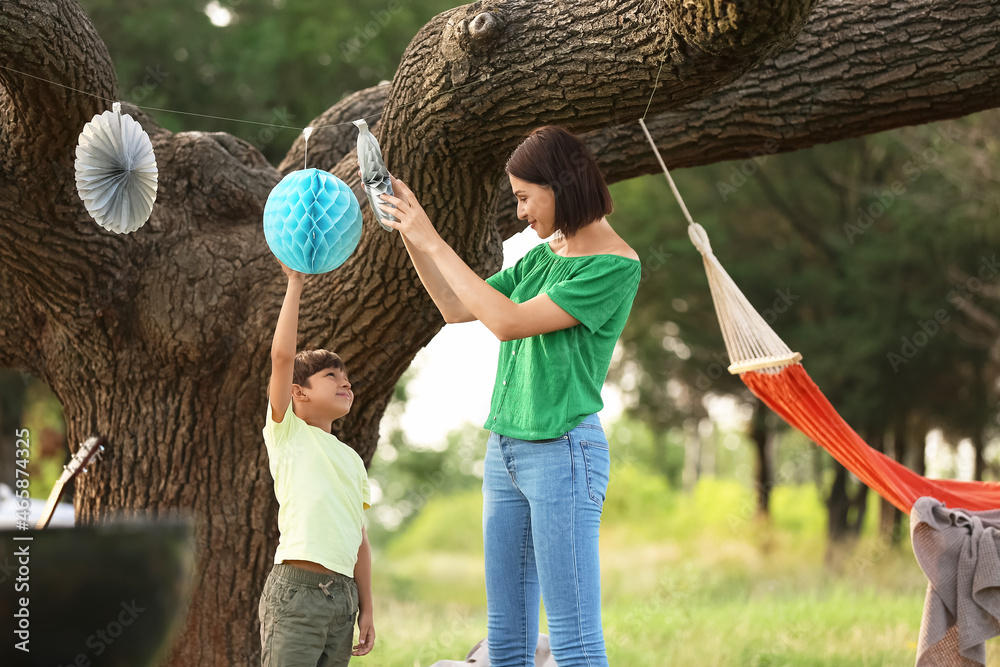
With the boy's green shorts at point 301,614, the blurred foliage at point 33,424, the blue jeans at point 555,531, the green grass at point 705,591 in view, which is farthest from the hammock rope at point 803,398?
the blurred foliage at point 33,424

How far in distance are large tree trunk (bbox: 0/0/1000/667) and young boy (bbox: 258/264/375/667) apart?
2.50 ft

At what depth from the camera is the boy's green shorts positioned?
1.88 m

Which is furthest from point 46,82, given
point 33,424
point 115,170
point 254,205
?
point 33,424

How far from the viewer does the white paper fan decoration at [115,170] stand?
2.13 meters

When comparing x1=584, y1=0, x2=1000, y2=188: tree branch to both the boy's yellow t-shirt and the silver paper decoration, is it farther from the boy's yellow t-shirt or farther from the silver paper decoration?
the boy's yellow t-shirt

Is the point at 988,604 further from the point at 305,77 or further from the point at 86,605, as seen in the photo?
the point at 305,77

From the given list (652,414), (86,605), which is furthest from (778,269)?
(86,605)

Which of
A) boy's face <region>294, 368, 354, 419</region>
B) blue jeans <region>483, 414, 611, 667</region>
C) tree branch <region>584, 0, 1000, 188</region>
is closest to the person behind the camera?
blue jeans <region>483, 414, 611, 667</region>

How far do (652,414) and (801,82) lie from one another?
753 cm

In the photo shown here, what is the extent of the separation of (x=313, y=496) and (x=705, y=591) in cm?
554

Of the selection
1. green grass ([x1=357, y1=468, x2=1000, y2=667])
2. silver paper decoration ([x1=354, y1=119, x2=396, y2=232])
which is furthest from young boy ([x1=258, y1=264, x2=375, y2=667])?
green grass ([x1=357, y1=468, x2=1000, y2=667])

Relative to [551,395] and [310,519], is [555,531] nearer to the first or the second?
[551,395]

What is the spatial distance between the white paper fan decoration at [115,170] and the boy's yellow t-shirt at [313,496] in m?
0.66

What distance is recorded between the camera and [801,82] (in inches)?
111
